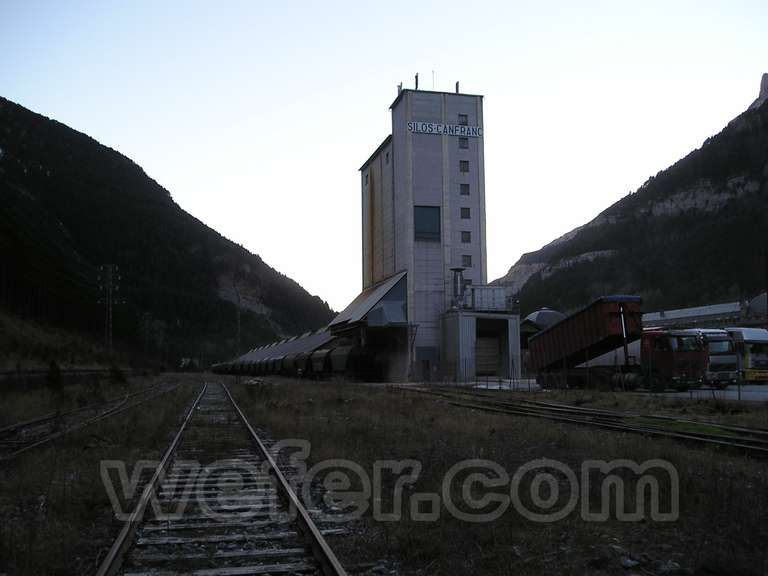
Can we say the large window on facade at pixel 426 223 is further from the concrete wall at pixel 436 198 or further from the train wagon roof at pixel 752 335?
the train wagon roof at pixel 752 335

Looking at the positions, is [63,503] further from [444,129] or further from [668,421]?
[444,129]

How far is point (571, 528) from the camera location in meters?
6.57

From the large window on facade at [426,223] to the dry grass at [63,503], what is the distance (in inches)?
1502

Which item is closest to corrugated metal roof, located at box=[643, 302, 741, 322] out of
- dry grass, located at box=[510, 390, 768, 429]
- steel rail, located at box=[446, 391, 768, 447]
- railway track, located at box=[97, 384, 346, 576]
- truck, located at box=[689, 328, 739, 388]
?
truck, located at box=[689, 328, 739, 388]

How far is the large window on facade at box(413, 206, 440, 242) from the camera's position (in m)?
51.3

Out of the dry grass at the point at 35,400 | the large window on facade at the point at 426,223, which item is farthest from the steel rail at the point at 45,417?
the large window on facade at the point at 426,223

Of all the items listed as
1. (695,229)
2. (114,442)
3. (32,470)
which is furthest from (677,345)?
(695,229)

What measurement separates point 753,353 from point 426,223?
2356 centimetres

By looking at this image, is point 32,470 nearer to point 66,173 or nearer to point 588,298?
point 588,298

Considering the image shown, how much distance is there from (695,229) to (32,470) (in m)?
130

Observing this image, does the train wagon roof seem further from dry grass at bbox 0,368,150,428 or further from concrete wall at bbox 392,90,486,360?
dry grass at bbox 0,368,150,428

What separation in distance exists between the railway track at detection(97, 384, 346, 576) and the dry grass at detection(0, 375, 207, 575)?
1.24ft

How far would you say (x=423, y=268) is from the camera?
168 ft

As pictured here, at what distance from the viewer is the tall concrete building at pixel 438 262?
49750 millimetres
